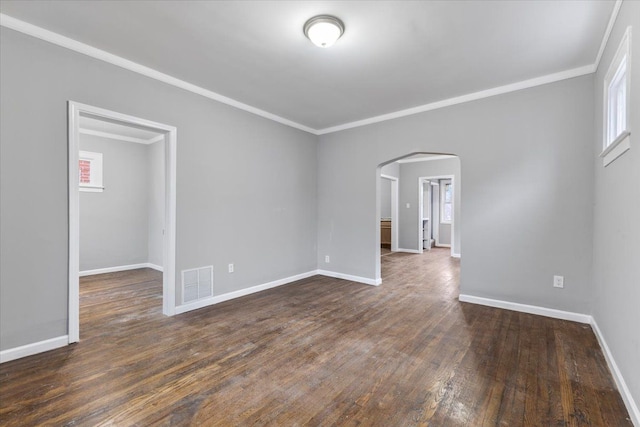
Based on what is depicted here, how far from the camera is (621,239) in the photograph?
2002mm

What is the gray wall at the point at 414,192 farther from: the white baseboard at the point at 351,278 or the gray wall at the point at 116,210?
the gray wall at the point at 116,210

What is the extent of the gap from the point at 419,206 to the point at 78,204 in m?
7.52

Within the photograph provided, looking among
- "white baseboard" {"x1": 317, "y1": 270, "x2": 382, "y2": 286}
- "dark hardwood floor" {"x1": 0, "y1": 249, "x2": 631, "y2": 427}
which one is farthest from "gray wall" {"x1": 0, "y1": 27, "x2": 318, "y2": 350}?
"dark hardwood floor" {"x1": 0, "y1": 249, "x2": 631, "y2": 427}

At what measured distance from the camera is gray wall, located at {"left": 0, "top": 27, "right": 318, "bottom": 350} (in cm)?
232

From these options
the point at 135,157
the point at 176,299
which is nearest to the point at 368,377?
the point at 176,299

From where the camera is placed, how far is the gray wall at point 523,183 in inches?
123

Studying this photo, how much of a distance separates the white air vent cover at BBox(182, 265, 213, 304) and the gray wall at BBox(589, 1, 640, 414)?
3.74 metres

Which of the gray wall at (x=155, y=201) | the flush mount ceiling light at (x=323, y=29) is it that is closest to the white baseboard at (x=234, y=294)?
the gray wall at (x=155, y=201)

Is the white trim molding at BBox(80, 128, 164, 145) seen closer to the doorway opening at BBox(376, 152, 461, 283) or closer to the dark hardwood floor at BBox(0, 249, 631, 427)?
the dark hardwood floor at BBox(0, 249, 631, 427)

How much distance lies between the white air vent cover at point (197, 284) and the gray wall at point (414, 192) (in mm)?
6147

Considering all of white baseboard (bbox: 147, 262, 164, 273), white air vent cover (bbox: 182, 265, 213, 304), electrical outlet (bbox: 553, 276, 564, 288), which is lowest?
white baseboard (bbox: 147, 262, 164, 273)

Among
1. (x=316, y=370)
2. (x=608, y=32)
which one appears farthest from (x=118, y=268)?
(x=608, y=32)

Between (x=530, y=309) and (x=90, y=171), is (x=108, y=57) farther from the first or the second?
(x=530, y=309)

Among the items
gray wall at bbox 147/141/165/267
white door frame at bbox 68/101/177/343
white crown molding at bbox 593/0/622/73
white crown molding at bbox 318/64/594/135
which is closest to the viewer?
white crown molding at bbox 593/0/622/73
